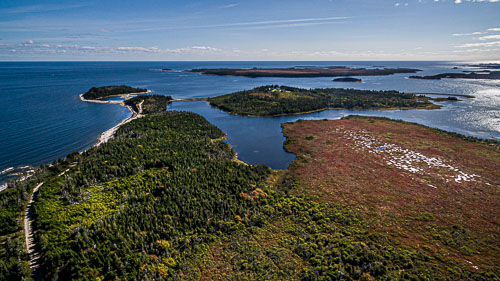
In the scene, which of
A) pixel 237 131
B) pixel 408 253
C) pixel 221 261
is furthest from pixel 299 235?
pixel 237 131

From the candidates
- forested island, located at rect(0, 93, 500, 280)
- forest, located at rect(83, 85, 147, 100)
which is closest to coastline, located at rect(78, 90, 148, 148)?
forest, located at rect(83, 85, 147, 100)

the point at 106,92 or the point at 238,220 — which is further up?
the point at 106,92

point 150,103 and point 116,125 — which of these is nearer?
point 116,125

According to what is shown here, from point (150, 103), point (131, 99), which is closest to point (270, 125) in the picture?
point (150, 103)

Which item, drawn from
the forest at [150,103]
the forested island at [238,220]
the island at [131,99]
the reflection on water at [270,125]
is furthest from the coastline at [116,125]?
the reflection on water at [270,125]

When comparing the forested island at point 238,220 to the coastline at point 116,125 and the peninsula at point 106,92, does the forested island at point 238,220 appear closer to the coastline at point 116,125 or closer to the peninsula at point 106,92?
the coastline at point 116,125

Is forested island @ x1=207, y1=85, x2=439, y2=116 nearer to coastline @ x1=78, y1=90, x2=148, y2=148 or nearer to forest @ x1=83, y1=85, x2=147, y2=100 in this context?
coastline @ x1=78, y1=90, x2=148, y2=148

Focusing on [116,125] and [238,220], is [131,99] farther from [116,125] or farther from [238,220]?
[238,220]
